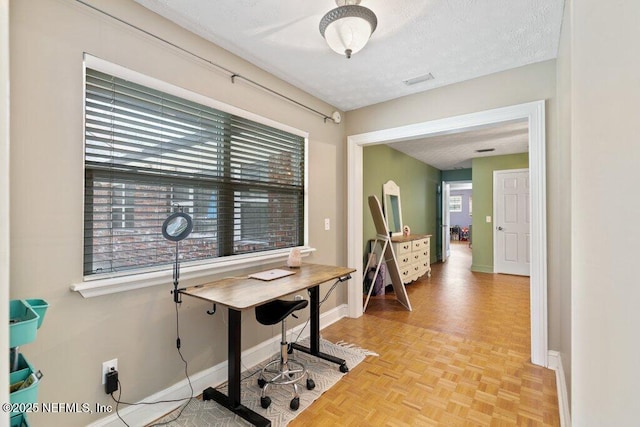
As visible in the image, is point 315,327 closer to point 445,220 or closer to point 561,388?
point 561,388

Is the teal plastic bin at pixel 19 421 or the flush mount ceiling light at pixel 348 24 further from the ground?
the flush mount ceiling light at pixel 348 24

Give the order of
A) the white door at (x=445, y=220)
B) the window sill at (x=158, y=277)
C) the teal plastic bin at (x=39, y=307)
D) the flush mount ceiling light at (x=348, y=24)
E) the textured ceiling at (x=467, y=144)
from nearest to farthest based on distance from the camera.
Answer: the teal plastic bin at (x=39, y=307), the window sill at (x=158, y=277), the flush mount ceiling light at (x=348, y=24), the textured ceiling at (x=467, y=144), the white door at (x=445, y=220)

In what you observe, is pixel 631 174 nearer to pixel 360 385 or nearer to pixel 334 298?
pixel 360 385

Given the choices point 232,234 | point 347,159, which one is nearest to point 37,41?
point 232,234

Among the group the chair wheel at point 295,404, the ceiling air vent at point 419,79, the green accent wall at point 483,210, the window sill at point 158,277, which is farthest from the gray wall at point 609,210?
the green accent wall at point 483,210

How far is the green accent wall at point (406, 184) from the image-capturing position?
4.63m

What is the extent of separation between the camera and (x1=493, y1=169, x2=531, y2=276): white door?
5.68 m

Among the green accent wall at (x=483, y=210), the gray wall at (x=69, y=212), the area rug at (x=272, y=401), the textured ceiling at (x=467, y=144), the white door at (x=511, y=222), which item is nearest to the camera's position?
the gray wall at (x=69, y=212)

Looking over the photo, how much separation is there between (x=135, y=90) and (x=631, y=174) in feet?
7.19

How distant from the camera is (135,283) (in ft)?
5.60

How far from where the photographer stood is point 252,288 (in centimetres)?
190

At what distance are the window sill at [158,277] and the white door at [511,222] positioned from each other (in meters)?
5.28

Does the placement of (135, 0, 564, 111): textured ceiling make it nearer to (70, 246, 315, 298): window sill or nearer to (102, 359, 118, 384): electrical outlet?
(70, 246, 315, 298): window sill

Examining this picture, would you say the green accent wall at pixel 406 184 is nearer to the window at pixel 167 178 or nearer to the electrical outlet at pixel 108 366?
the window at pixel 167 178
